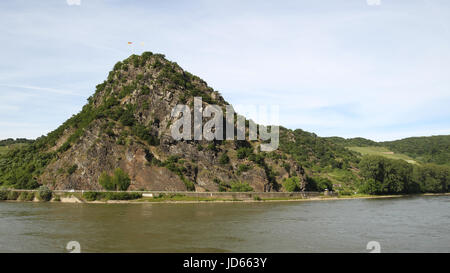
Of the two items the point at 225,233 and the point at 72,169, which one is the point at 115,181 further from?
the point at 225,233

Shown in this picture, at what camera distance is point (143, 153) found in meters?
114

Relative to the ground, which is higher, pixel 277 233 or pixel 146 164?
pixel 146 164

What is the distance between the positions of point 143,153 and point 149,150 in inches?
213

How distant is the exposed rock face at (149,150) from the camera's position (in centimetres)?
10956

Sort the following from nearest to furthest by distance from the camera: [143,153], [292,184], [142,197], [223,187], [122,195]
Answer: [122,195] < [142,197] < [223,187] < [143,153] < [292,184]

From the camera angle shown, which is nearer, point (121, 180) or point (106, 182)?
point (106, 182)

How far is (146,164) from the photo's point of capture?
112 m

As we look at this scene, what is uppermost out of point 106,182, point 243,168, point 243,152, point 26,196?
point 243,152

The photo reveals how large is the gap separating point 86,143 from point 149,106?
90.3 ft

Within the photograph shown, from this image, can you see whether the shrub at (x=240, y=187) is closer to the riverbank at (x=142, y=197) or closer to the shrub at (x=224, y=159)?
the riverbank at (x=142, y=197)

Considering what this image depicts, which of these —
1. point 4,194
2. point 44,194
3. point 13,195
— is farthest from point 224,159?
point 4,194

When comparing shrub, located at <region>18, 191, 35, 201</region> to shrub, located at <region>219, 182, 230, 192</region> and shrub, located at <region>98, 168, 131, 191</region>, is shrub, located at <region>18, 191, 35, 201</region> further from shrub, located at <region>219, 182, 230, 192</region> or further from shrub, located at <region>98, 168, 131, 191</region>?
shrub, located at <region>219, 182, 230, 192</region>
